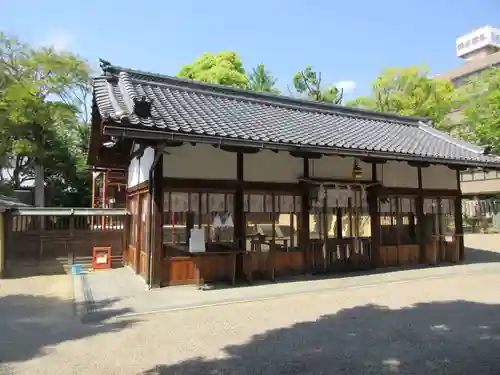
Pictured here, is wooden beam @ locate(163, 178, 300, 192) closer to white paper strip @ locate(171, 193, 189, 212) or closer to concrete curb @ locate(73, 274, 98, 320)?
white paper strip @ locate(171, 193, 189, 212)

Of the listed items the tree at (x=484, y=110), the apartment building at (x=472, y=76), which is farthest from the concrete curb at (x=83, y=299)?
the tree at (x=484, y=110)

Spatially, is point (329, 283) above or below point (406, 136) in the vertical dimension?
below

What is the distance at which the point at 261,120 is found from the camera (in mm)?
11461

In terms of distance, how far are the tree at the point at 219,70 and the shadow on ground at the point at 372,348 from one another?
80.4 feet

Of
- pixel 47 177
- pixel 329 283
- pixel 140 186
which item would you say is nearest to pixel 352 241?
pixel 329 283

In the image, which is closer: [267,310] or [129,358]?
[129,358]

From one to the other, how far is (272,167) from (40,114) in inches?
869

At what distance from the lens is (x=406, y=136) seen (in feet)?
48.3

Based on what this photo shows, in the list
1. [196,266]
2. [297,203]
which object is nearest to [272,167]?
[297,203]

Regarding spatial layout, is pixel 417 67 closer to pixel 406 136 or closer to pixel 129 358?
pixel 406 136

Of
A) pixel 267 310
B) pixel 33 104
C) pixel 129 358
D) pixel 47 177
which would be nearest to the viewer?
pixel 129 358

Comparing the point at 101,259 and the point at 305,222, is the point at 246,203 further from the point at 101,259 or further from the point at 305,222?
the point at 101,259

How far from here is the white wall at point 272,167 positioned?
1016 cm

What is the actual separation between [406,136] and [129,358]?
13338 mm
